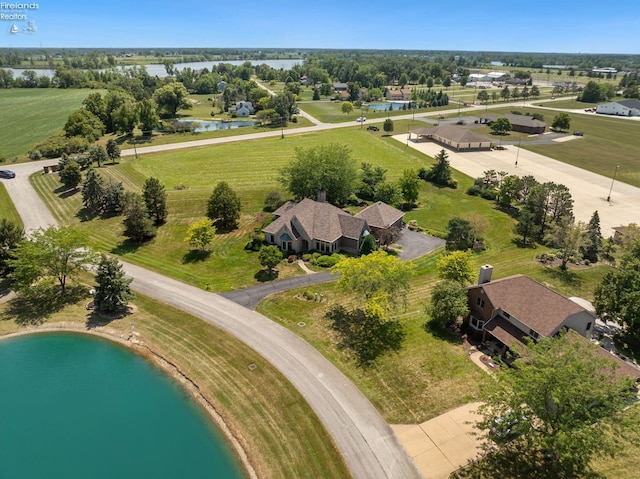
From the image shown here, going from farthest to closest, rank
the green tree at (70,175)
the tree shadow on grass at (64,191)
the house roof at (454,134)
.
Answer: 1. the house roof at (454,134)
2. the tree shadow on grass at (64,191)
3. the green tree at (70,175)

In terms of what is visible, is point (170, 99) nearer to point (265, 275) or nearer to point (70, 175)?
point (70, 175)

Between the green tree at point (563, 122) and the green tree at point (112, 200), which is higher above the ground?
the green tree at point (563, 122)

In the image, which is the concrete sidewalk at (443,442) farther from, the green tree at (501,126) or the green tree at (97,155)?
the green tree at (501,126)

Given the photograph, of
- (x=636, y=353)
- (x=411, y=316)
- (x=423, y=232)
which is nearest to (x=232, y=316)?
(x=411, y=316)

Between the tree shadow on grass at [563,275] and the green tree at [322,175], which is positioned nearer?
the tree shadow on grass at [563,275]

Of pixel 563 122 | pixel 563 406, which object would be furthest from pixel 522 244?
pixel 563 122

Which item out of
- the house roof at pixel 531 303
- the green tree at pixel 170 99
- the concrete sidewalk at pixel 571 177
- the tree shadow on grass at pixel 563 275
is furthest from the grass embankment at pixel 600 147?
the green tree at pixel 170 99
